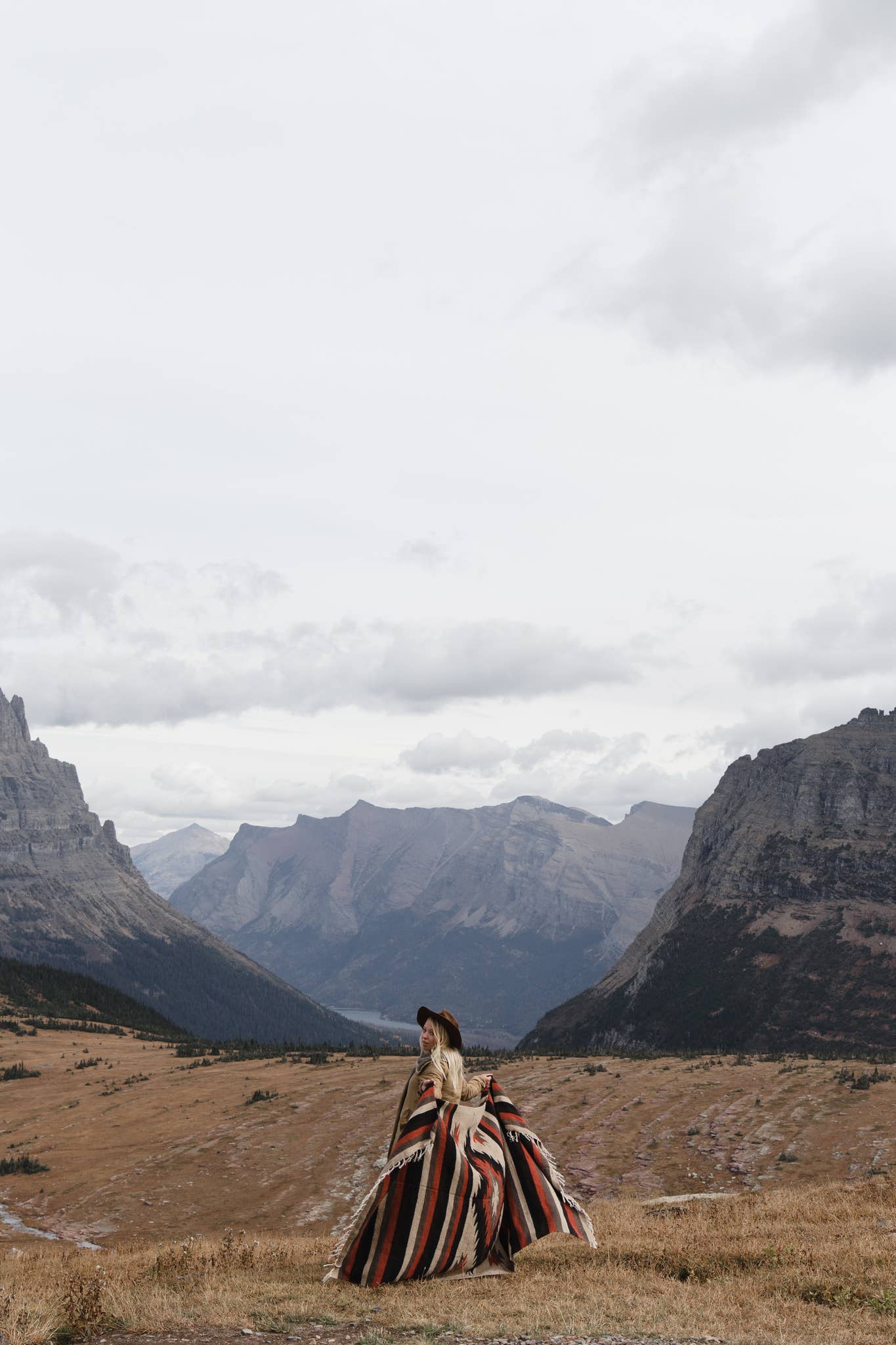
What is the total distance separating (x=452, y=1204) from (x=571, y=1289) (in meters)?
2.27

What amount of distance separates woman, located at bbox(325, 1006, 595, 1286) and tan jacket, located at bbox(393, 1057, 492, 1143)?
0.04 feet

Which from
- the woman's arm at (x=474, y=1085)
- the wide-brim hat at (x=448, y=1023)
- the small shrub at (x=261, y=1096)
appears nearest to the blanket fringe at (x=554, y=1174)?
the woman's arm at (x=474, y=1085)

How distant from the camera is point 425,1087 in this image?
12.8 meters

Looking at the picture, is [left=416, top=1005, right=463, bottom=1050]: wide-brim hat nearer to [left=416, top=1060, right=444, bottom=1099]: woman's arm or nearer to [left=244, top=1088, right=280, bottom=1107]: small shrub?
[left=416, top=1060, right=444, bottom=1099]: woman's arm

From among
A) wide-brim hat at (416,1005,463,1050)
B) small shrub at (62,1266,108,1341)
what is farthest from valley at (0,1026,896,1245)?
wide-brim hat at (416,1005,463,1050)

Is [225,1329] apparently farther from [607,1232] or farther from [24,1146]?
[24,1146]

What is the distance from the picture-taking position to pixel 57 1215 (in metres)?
27.6

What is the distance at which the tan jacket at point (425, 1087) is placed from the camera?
12719 mm

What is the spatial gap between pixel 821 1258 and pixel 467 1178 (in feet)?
19.0

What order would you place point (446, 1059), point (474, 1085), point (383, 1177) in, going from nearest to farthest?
point (383, 1177) < point (446, 1059) < point (474, 1085)

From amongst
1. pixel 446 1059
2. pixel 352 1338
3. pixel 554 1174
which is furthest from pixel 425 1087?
pixel 352 1338

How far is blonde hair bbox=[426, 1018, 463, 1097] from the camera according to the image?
504 inches

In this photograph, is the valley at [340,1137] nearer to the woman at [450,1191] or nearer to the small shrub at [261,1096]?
the small shrub at [261,1096]

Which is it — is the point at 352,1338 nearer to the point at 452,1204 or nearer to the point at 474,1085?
the point at 452,1204
